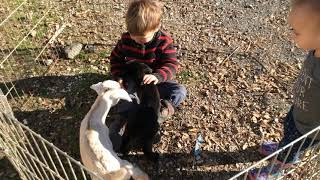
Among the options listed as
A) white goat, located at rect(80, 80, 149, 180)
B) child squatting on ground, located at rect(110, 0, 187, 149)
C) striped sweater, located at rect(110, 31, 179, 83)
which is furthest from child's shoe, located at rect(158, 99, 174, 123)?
white goat, located at rect(80, 80, 149, 180)

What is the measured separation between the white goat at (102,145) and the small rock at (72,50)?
174 centimetres

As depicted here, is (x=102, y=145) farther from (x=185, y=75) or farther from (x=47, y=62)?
(x=47, y=62)

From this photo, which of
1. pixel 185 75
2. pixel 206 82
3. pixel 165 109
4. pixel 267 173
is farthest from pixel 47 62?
pixel 267 173

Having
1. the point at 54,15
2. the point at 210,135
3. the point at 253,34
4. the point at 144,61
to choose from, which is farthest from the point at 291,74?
the point at 54,15

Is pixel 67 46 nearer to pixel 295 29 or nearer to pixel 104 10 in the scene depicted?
pixel 104 10

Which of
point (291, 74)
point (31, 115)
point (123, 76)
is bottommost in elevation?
point (31, 115)

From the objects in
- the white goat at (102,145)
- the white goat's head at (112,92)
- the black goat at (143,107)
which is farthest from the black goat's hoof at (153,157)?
the white goat's head at (112,92)

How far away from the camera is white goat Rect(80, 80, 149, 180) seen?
2662 mm

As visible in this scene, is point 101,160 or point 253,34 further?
point 253,34

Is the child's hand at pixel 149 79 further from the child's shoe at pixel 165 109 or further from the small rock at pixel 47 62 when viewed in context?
the small rock at pixel 47 62

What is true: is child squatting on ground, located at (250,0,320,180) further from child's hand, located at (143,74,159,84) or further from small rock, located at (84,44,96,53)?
small rock, located at (84,44,96,53)

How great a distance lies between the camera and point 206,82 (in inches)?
167

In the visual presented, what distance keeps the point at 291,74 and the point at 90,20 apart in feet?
8.41

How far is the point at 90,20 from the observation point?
16.4ft
